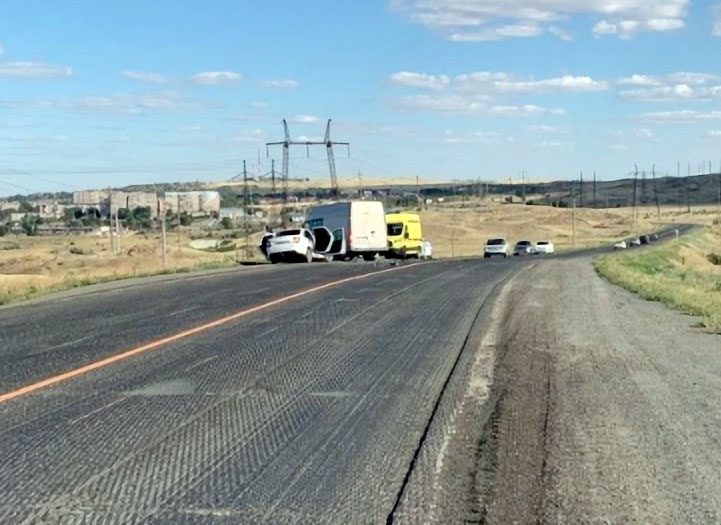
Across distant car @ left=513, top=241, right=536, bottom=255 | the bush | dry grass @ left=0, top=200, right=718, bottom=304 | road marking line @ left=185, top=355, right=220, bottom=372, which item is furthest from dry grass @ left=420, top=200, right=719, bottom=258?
road marking line @ left=185, top=355, right=220, bottom=372

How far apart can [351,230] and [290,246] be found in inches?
176

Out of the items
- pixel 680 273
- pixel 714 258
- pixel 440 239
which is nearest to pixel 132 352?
pixel 680 273

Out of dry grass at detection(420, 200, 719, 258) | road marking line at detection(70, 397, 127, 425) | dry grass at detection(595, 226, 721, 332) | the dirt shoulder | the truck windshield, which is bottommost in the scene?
dry grass at detection(420, 200, 719, 258)

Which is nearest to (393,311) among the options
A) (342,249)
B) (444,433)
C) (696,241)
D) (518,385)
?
(518,385)

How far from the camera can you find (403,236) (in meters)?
63.2

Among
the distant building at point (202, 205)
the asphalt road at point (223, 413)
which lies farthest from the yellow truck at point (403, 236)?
the distant building at point (202, 205)

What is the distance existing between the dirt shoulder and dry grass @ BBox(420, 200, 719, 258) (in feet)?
273

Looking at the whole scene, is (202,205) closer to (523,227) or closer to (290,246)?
(523,227)

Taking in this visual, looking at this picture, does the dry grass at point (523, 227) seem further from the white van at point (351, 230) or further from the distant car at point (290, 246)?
the distant car at point (290, 246)

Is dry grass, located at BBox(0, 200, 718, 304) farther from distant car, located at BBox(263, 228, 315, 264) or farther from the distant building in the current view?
the distant building

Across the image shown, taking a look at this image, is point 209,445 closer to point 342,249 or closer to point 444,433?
point 444,433

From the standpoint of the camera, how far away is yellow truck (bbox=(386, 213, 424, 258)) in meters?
62.4

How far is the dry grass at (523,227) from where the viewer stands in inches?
4574

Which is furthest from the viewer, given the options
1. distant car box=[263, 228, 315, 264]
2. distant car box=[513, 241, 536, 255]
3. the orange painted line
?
distant car box=[513, 241, 536, 255]
